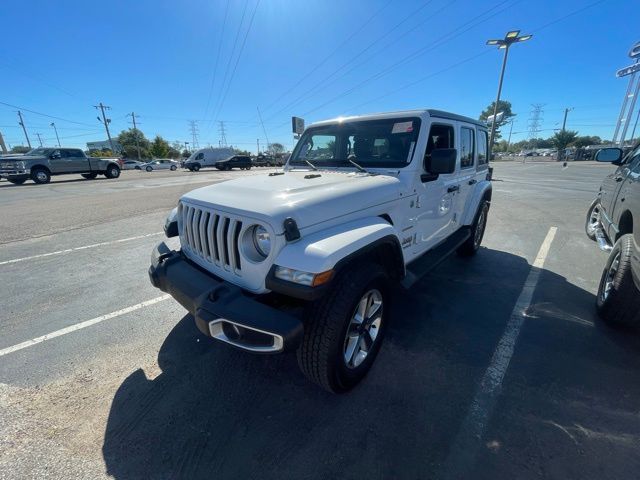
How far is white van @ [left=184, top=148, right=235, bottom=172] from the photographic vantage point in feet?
109

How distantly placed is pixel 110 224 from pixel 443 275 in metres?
7.20

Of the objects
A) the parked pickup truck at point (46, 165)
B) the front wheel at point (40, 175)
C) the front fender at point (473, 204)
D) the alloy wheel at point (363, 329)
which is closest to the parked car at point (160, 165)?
the parked pickup truck at point (46, 165)

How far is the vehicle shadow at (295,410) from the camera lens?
168 cm

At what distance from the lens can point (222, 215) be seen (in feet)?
6.89

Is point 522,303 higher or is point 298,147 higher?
point 298,147

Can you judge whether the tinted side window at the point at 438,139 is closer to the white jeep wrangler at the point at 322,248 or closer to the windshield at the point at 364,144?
the white jeep wrangler at the point at 322,248

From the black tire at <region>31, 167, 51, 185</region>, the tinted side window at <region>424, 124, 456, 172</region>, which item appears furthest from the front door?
the black tire at <region>31, 167, 51, 185</region>

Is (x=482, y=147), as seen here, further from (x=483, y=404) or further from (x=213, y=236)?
(x=213, y=236)

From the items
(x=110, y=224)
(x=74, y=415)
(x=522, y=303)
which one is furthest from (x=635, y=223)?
(x=110, y=224)

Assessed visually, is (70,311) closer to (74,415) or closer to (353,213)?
(74,415)

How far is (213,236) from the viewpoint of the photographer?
2162 millimetres

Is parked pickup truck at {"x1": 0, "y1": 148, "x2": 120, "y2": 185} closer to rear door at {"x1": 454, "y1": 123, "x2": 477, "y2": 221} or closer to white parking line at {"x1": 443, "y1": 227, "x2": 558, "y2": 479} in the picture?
rear door at {"x1": 454, "y1": 123, "x2": 477, "y2": 221}

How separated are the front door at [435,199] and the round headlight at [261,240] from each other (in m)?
1.65

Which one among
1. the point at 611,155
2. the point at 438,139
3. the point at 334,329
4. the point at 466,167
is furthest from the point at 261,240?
the point at 611,155
